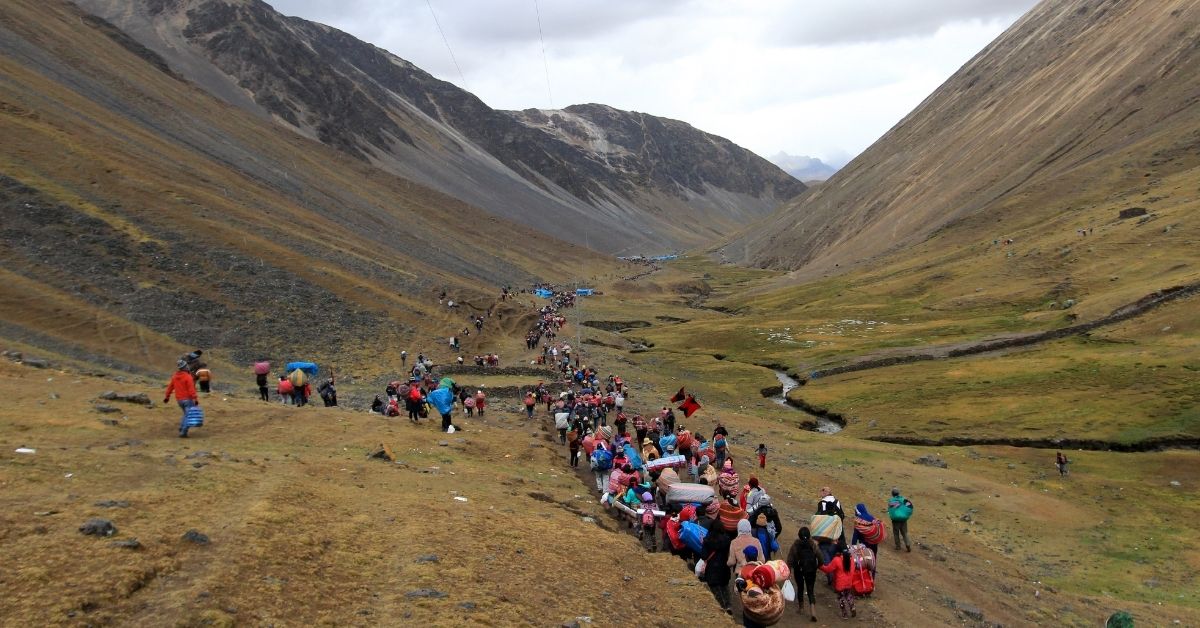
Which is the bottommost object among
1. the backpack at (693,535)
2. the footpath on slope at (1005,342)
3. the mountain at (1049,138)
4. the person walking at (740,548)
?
the backpack at (693,535)

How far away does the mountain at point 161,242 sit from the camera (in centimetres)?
4769

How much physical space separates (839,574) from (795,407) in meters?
46.3

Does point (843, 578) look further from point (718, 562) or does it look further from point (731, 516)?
point (718, 562)

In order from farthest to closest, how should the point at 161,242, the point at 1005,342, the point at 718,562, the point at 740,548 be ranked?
1. the point at 1005,342
2. the point at 161,242
3. the point at 718,562
4. the point at 740,548

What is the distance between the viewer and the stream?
55.3 metres

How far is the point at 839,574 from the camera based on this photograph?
1705 cm

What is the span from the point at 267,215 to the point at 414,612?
251 ft

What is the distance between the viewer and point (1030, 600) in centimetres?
2220

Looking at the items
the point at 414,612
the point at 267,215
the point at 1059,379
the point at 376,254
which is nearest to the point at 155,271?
the point at 267,215

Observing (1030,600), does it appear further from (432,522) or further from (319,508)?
(319,508)

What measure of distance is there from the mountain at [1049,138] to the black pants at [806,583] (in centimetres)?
11846

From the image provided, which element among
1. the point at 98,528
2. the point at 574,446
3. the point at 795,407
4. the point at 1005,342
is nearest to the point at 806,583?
the point at 574,446

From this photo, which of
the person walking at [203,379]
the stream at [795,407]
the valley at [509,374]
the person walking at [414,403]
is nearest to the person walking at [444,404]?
the person walking at [414,403]

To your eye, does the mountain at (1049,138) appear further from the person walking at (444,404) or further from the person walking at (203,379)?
the person walking at (203,379)
